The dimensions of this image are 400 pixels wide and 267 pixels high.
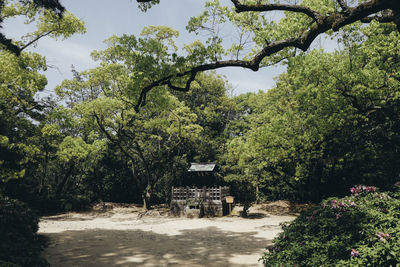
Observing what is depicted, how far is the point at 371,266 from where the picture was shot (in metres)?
3.34

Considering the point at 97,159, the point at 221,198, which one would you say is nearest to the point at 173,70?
the point at 221,198

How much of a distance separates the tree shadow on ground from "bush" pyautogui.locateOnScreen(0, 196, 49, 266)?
0.81 metres

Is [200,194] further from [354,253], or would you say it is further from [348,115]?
[354,253]

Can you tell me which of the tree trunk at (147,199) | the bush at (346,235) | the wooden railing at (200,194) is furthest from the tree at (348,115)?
the tree trunk at (147,199)

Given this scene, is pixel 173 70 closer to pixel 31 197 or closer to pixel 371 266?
pixel 371 266

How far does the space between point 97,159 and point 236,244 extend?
686 inches

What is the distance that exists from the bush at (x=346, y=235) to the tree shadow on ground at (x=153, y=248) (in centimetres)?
226

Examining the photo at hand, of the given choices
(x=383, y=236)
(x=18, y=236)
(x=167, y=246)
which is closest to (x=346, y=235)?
(x=383, y=236)

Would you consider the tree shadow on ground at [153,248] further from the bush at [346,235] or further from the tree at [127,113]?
the tree at [127,113]

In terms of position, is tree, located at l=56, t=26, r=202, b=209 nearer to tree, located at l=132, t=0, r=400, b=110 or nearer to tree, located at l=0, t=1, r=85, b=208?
tree, located at l=0, t=1, r=85, b=208

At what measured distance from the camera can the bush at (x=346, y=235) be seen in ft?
11.3

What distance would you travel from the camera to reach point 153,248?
26.9 ft

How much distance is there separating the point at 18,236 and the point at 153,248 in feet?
12.7

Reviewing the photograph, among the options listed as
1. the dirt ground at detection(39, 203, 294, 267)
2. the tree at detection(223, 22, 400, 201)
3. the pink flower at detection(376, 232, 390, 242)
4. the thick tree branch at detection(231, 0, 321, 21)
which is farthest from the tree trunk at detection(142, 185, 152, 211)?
the pink flower at detection(376, 232, 390, 242)
